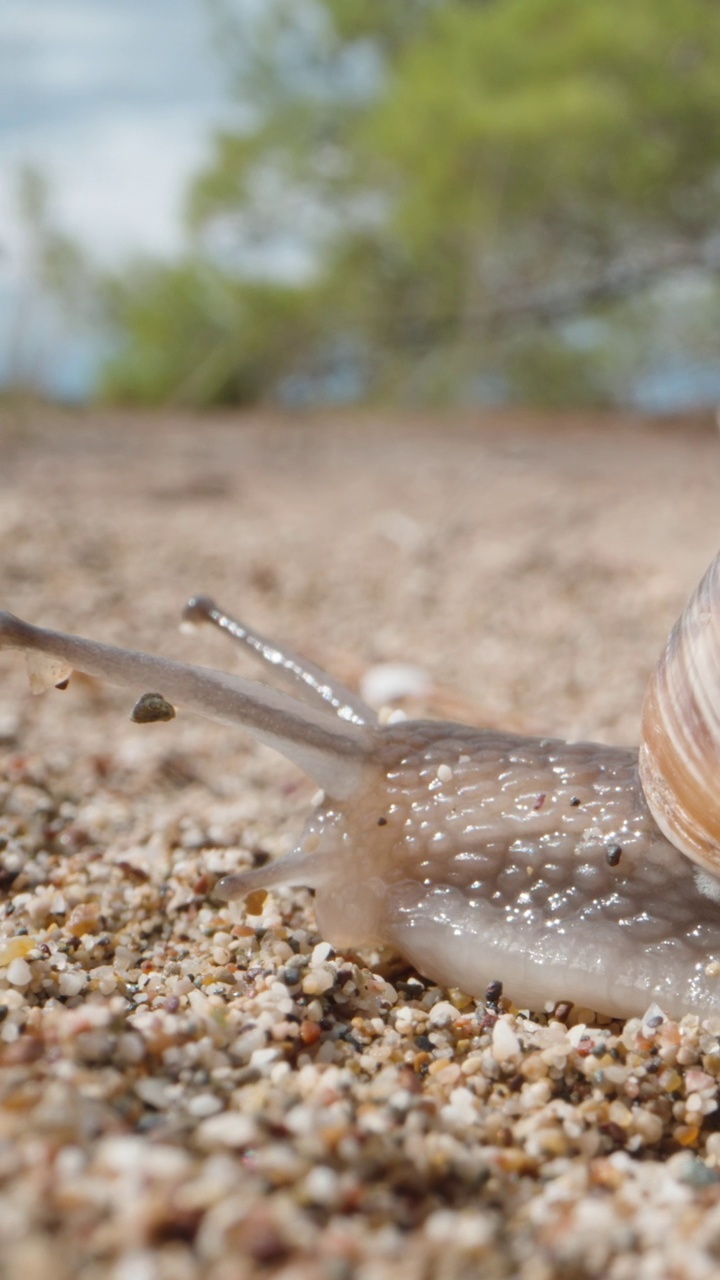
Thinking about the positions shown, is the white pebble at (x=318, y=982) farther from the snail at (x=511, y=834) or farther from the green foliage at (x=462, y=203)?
the green foliage at (x=462, y=203)

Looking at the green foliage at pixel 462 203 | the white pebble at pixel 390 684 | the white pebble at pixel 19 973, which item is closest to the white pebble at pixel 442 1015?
the white pebble at pixel 19 973

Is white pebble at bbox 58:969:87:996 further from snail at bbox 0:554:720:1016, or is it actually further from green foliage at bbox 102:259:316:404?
green foliage at bbox 102:259:316:404

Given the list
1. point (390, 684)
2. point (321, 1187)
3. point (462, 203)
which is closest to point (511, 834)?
point (321, 1187)

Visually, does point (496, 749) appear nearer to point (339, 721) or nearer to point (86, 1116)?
point (339, 721)

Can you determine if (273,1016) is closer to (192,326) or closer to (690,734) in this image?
(690,734)

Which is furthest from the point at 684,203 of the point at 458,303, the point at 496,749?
the point at 496,749

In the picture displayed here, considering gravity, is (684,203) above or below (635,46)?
below
